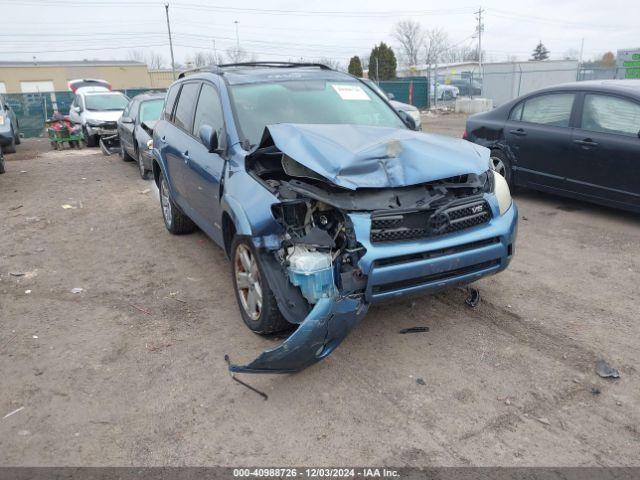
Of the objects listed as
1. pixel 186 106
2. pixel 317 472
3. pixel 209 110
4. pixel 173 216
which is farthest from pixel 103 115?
pixel 317 472

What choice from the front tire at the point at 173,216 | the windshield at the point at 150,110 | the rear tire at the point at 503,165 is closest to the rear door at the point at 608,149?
the rear tire at the point at 503,165

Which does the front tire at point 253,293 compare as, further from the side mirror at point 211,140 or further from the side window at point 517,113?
the side window at point 517,113

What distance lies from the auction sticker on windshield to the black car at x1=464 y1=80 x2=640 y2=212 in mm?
2987

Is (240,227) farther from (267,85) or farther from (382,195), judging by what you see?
(267,85)

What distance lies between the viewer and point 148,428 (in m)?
3.00

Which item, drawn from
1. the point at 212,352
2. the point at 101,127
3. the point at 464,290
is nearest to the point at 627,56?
the point at 101,127

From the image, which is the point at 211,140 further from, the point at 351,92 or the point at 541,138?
A: the point at 541,138

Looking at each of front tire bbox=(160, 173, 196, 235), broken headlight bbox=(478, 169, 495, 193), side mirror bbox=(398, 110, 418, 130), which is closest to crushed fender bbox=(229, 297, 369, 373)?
broken headlight bbox=(478, 169, 495, 193)

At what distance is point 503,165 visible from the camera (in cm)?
750

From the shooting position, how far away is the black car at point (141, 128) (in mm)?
9691

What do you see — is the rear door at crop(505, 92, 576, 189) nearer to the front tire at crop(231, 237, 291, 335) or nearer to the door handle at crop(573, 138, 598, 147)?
the door handle at crop(573, 138, 598, 147)

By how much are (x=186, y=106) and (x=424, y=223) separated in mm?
3335

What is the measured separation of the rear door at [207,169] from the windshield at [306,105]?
0.86 feet

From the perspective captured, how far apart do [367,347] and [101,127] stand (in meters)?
14.2
